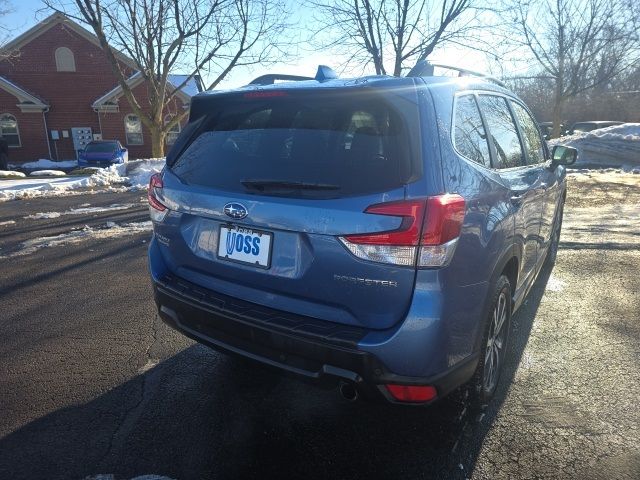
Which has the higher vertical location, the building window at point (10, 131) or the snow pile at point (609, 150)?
the building window at point (10, 131)

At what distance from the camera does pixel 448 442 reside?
2.53 m

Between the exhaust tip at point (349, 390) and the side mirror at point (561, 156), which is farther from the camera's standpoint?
the side mirror at point (561, 156)

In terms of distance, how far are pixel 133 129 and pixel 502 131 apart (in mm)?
29379

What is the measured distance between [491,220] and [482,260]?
239 millimetres

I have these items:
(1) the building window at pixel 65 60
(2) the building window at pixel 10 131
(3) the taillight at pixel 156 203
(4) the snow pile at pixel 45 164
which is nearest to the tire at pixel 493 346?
(3) the taillight at pixel 156 203

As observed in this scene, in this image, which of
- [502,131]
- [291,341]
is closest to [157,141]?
[502,131]

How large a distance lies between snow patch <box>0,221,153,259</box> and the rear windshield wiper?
17.2 feet

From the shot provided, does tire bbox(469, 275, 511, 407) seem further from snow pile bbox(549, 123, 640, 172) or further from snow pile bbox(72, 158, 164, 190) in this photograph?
snow pile bbox(549, 123, 640, 172)

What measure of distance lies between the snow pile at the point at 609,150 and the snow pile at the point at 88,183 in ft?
55.5

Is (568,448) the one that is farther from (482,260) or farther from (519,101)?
(519,101)

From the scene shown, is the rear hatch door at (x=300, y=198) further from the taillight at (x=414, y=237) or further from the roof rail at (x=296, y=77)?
the roof rail at (x=296, y=77)

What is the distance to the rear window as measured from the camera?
215 centimetres

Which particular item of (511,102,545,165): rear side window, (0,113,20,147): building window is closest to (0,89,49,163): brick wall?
(0,113,20,147): building window

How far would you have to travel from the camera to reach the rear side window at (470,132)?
2.41 metres
